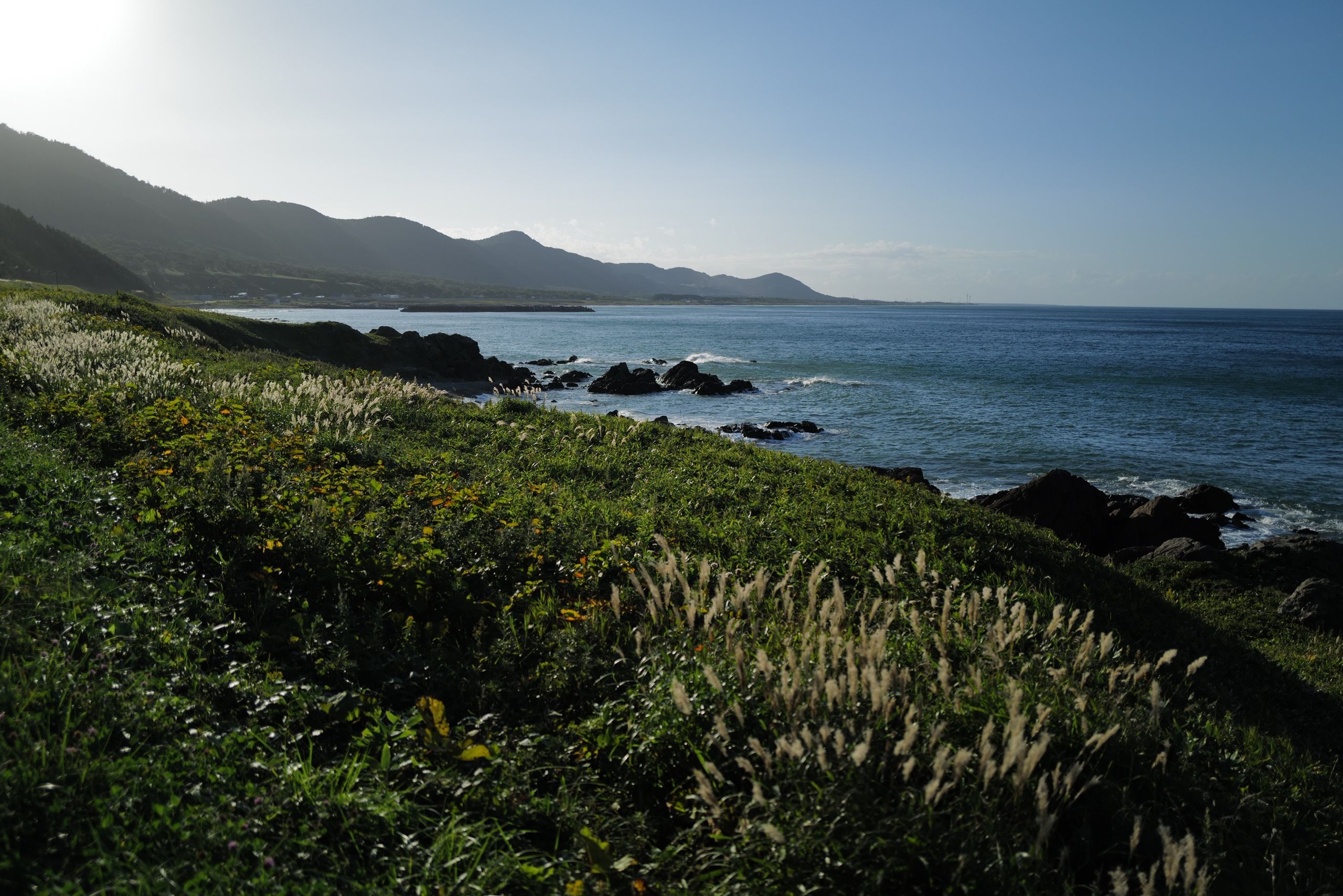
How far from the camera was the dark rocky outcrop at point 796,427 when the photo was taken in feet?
114

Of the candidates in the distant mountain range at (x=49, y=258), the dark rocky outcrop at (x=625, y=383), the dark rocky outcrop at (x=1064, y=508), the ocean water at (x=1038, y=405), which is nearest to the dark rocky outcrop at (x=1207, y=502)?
the ocean water at (x=1038, y=405)

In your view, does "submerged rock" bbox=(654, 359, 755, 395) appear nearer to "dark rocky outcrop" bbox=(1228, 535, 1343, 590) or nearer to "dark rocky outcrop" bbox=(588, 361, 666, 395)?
"dark rocky outcrop" bbox=(588, 361, 666, 395)

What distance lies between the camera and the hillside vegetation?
317 cm

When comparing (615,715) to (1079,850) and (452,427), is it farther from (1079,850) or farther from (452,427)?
(452,427)

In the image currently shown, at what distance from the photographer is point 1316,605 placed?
12258 millimetres

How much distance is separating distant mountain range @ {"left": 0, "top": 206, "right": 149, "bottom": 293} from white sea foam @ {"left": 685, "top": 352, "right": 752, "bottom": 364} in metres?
73.1

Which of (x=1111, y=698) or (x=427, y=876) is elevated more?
(x=1111, y=698)

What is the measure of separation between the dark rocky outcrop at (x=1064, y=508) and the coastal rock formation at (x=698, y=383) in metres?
30.5

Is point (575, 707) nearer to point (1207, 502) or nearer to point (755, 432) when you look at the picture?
point (1207, 502)

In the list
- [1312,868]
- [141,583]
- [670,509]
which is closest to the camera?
[1312,868]

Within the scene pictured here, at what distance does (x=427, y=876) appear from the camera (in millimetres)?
3074

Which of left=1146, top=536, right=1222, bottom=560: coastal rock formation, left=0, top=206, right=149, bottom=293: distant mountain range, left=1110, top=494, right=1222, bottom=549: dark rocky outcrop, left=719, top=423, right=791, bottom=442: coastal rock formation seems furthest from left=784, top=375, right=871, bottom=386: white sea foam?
left=0, top=206, right=149, bottom=293: distant mountain range

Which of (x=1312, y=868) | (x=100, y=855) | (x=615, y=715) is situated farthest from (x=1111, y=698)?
(x=100, y=855)

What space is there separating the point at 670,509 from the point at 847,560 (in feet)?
8.41
